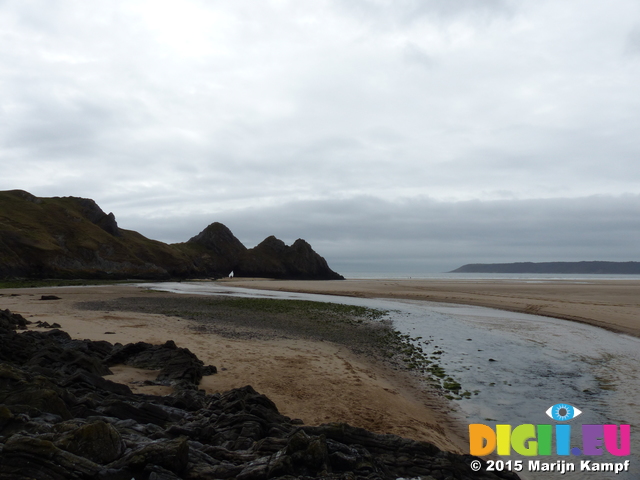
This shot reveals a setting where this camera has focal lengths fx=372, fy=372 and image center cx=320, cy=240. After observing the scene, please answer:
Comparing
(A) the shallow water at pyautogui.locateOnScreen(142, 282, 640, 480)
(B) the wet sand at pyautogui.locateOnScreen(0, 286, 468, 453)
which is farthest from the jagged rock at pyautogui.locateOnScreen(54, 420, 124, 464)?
(A) the shallow water at pyautogui.locateOnScreen(142, 282, 640, 480)

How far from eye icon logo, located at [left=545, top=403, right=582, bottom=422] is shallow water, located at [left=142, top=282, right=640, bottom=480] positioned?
154 millimetres

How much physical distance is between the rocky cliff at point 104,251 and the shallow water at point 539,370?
6654 cm

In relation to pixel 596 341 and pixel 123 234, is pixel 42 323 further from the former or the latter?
pixel 123 234

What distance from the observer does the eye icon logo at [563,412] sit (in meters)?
8.81

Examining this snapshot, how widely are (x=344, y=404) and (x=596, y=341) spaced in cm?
1516

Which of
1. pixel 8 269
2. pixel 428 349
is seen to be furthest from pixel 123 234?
pixel 428 349

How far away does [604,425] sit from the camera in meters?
8.28

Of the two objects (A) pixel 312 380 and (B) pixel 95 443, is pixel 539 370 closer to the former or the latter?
(A) pixel 312 380

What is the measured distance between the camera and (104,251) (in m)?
80.0

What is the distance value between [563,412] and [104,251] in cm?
8814
